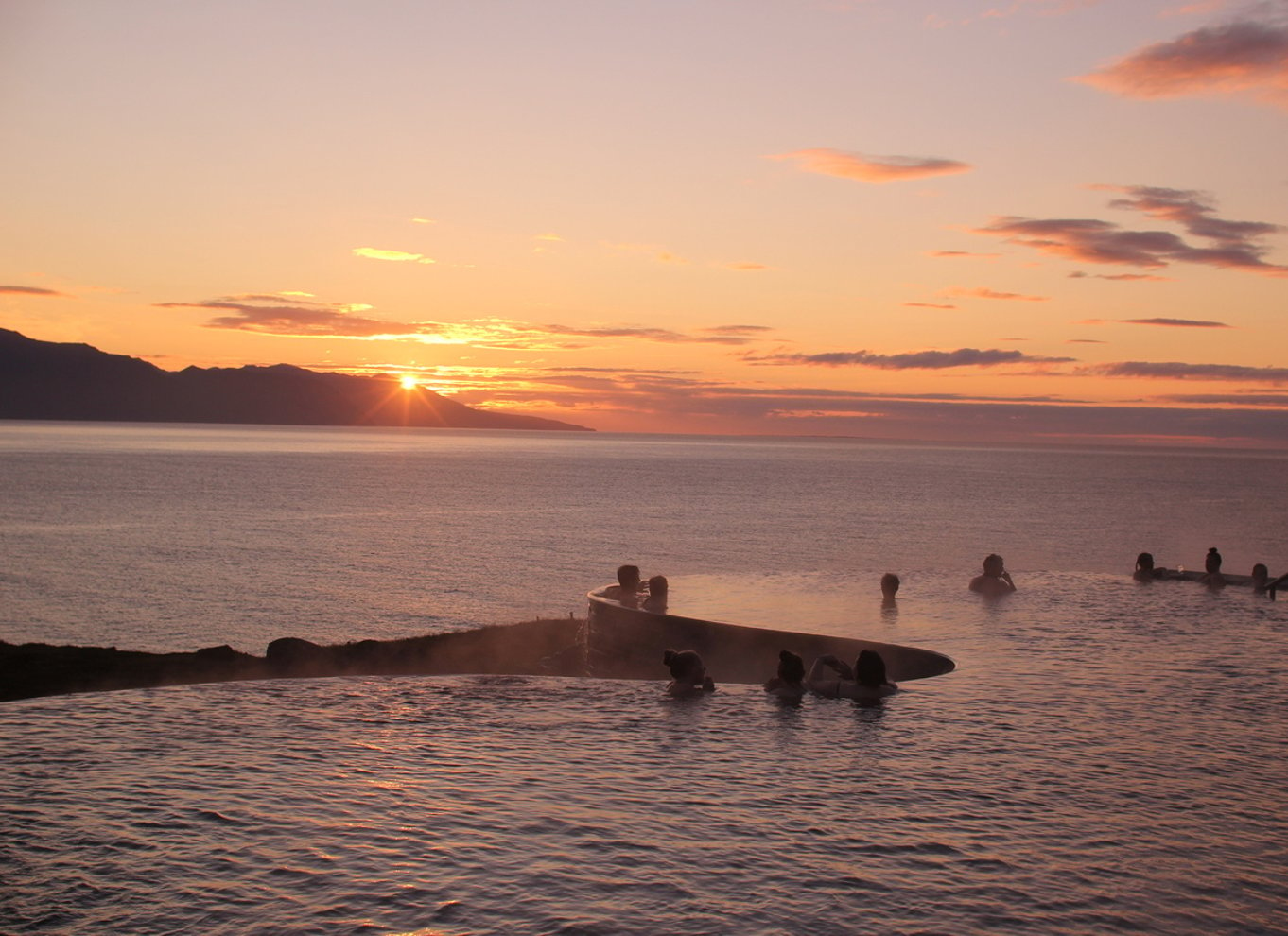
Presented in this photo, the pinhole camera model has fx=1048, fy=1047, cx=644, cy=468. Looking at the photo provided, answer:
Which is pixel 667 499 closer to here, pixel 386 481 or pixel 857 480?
pixel 386 481

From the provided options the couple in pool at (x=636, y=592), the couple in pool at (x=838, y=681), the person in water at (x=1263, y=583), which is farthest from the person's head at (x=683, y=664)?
the person in water at (x=1263, y=583)

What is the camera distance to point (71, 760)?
13586 mm

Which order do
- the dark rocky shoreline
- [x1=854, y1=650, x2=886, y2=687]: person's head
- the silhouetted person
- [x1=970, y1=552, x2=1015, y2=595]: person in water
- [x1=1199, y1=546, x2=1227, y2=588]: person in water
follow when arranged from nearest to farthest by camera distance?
[x1=854, y1=650, x2=886, y2=687]: person's head, the dark rocky shoreline, the silhouetted person, [x1=970, y1=552, x2=1015, y2=595]: person in water, [x1=1199, y1=546, x2=1227, y2=588]: person in water

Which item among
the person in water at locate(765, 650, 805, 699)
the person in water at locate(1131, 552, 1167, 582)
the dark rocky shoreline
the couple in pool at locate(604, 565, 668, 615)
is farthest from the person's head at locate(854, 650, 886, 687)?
the person in water at locate(1131, 552, 1167, 582)

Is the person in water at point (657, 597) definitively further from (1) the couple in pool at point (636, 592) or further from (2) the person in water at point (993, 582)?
(2) the person in water at point (993, 582)

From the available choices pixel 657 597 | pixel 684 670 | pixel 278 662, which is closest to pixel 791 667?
pixel 684 670

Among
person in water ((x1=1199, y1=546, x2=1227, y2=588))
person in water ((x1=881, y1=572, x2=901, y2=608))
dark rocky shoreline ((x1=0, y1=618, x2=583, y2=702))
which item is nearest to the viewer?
dark rocky shoreline ((x1=0, y1=618, x2=583, y2=702))

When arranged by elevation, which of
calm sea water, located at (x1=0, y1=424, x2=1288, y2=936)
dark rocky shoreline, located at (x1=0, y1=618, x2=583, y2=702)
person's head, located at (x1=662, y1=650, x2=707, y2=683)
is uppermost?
person's head, located at (x1=662, y1=650, x2=707, y2=683)

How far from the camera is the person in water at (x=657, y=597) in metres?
24.2

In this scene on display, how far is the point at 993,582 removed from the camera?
30.8 metres

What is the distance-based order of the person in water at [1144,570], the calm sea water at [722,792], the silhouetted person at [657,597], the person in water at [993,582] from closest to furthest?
1. the calm sea water at [722,792]
2. the silhouetted person at [657,597]
3. the person in water at [993,582]
4. the person in water at [1144,570]

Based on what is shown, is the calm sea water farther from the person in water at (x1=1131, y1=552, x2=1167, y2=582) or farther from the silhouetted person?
the silhouetted person

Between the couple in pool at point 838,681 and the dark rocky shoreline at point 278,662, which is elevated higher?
the couple in pool at point 838,681

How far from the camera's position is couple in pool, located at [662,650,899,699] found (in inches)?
692
